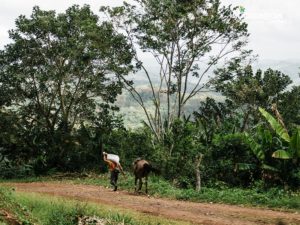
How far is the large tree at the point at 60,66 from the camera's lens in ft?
93.9

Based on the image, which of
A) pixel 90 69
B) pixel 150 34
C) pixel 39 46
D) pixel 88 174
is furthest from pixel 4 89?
pixel 150 34

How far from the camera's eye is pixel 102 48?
28672 mm

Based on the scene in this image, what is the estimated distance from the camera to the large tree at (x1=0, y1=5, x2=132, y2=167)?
28.6 metres

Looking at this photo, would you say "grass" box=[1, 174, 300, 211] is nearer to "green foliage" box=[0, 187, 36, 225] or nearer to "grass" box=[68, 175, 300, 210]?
"grass" box=[68, 175, 300, 210]

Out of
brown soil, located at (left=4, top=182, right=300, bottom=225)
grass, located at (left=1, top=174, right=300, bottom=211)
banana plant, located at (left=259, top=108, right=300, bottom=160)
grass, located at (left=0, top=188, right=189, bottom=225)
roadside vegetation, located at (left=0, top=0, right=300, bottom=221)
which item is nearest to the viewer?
grass, located at (left=0, top=188, right=189, bottom=225)

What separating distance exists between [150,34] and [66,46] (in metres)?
5.29

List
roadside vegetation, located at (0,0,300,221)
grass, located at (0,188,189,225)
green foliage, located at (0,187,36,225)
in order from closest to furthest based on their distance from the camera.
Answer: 1. green foliage, located at (0,187,36,225)
2. grass, located at (0,188,189,225)
3. roadside vegetation, located at (0,0,300,221)

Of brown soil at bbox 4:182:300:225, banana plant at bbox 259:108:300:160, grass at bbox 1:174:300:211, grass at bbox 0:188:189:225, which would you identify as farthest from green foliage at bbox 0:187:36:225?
banana plant at bbox 259:108:300:160

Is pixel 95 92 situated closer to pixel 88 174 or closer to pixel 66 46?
pixel 66 46

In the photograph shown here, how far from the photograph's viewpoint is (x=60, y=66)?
29.5 m

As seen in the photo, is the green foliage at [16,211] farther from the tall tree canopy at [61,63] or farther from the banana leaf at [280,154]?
the tall tree canopy at [61,63]

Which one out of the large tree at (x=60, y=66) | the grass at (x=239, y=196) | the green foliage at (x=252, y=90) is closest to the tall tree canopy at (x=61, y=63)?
the large tree at (x=60, y=66)

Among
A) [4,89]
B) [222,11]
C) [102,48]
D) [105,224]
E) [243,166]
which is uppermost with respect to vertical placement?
[222,11]

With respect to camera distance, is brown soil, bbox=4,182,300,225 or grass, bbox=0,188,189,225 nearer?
grass, bbox=0,188,189,225
